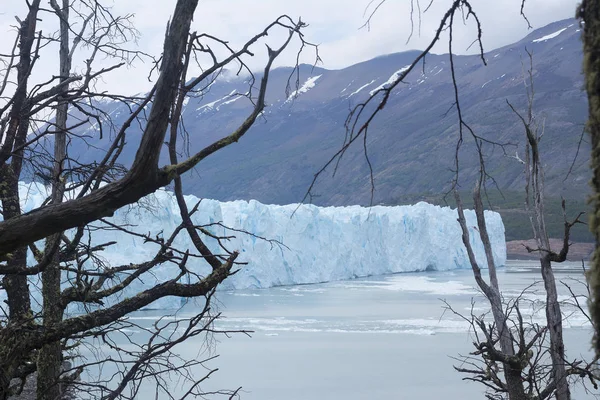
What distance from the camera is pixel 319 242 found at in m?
26.5

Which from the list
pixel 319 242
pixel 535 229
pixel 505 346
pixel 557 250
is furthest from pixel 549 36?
pixel 505 346

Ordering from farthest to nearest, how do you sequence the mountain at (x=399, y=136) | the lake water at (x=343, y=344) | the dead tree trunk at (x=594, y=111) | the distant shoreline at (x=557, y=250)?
1. the mountain at (x=399, y=136)
2. the distant shoreline at (x=557, y=250)
3. the lake water at (x=343, y=344)
4. the dead tree trunk at (x=594, y=111)

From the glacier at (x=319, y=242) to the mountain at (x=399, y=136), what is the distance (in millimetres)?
35413

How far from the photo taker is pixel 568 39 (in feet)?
457

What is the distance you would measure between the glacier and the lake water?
1.18 meters

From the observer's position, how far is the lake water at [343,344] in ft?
42.4

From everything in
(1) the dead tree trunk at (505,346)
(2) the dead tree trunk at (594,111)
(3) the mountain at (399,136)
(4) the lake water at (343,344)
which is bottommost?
(4) the lake water at (343,344)

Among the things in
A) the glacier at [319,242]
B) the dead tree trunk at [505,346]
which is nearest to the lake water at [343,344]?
the dead tree trunk at [505,346]

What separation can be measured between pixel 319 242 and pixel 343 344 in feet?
33.1

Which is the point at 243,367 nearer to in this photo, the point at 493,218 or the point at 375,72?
the point at 493,218

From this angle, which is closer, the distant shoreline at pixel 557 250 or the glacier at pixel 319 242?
the glacier at pixel 319 242

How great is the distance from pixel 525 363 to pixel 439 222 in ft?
80.3

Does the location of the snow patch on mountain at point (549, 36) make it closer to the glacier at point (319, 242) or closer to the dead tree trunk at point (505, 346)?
the glacier at point (319, 242)

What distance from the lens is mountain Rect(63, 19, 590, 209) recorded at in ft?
299
